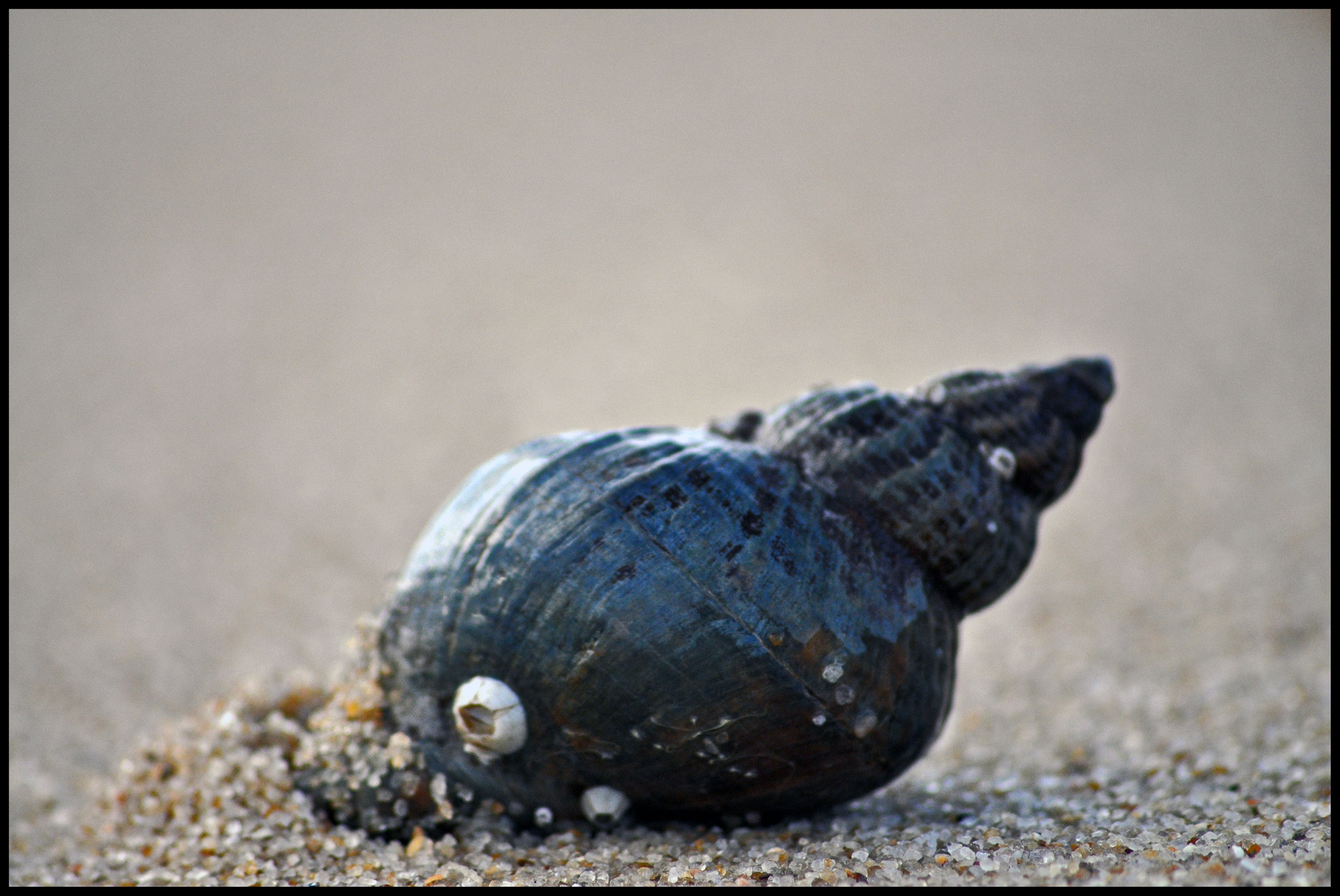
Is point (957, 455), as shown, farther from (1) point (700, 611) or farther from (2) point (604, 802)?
(2) point (604, 802)

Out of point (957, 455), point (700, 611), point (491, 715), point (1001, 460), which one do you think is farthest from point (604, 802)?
point (1001, 460)

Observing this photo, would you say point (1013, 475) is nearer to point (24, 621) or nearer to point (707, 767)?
point (707, 767)

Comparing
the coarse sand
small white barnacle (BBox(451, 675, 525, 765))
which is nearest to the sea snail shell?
small white barnacle (BBox(451, 675, 525, 765))

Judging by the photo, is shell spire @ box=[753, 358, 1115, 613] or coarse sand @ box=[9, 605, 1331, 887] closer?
coarse sand @ box=[9, 605, 1331, 887]

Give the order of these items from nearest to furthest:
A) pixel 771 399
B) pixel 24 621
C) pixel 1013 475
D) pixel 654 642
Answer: pixel 654 642, pixel 1013 475, pixel 24 621, pixel 771 399

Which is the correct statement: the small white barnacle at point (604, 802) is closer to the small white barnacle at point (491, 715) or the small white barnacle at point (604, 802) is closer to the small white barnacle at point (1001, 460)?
the small white barnacle at point (491, 715)

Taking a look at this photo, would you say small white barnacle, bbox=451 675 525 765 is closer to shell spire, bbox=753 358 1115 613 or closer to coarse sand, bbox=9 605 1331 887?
coarse sand, bbox=9 605 1331 887

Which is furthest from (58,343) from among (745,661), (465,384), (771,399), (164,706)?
(745,661)

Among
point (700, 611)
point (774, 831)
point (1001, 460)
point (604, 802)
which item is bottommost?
point (774, 831)
